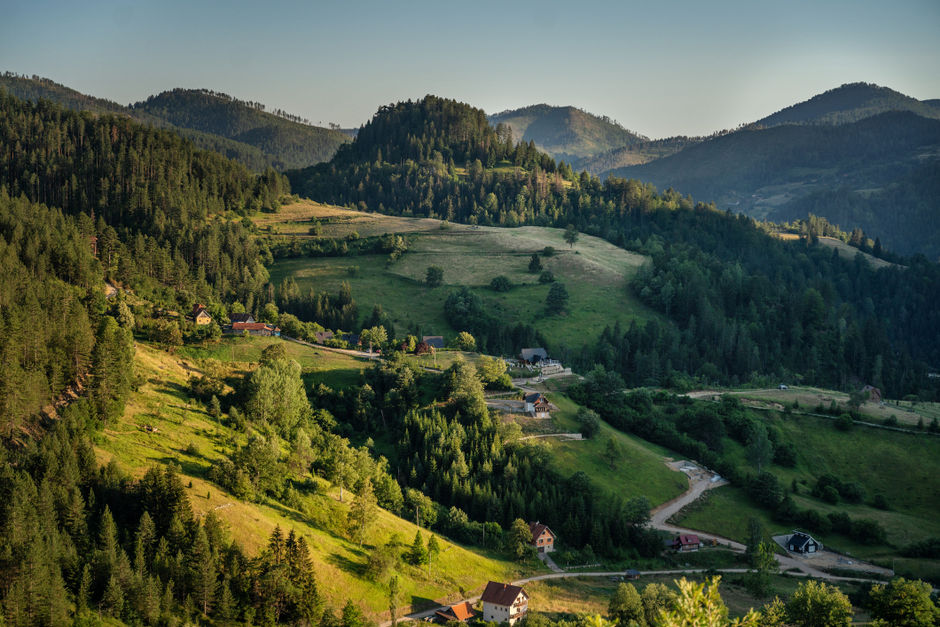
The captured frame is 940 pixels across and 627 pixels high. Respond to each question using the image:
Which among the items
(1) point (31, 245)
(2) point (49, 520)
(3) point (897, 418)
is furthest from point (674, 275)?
(2) point (49, 520)

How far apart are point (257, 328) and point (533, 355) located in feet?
147

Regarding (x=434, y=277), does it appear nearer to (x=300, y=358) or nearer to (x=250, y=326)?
(x=250, y=326)

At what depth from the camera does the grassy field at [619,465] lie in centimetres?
8569

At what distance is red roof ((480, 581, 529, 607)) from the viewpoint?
188 ft

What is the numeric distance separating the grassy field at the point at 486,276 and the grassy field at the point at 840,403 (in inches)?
1267

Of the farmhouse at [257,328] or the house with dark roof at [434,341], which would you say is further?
the house with dark roof at [434,341]

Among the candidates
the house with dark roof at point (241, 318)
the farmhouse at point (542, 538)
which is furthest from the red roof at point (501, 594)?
the house with dark roof at point (241, 318)

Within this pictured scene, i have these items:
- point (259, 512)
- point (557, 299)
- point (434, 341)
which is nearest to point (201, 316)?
point (434, 341)

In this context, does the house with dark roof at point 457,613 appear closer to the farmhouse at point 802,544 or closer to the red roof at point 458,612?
the red roof at point 458,612

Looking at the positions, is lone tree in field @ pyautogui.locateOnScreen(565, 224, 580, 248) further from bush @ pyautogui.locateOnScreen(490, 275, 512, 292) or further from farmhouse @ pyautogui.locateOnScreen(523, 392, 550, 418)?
farmhouse @ pyautogui.locateOnScreen(523, 392, 550, 418)

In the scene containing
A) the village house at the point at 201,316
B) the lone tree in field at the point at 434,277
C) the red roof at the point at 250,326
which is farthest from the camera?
the lone tree in field at the point at 434,277

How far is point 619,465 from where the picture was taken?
89.4 metres

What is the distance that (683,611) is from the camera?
20.6 metres

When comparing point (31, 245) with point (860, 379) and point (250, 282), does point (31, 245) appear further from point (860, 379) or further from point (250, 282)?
point (860, 379)
